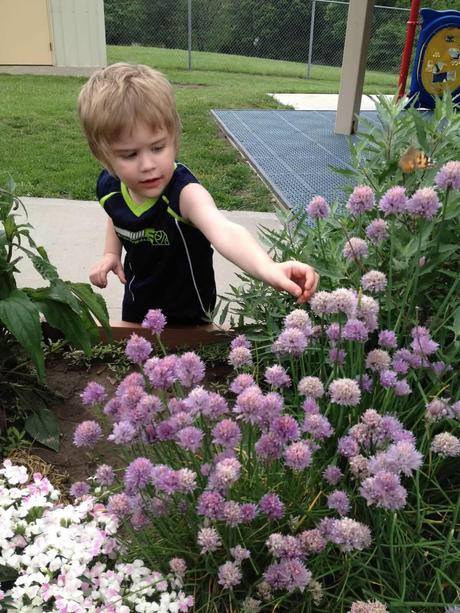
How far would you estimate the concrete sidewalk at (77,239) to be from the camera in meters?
3.34

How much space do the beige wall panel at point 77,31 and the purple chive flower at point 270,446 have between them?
498 inches

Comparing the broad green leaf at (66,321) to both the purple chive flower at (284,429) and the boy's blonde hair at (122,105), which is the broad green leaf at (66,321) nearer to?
the boy's blonde hair at (122,105)

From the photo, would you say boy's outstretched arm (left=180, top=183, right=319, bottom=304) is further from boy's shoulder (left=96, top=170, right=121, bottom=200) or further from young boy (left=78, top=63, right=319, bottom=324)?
boy's shoulder (left=96, top=170, right=121, bottom=200)

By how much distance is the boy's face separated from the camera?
6.35ft

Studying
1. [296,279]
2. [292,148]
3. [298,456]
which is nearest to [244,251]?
[296,279]

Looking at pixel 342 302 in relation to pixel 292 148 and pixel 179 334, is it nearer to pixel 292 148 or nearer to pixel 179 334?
pixel 179 334

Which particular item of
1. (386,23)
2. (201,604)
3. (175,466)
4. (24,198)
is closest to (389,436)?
(175,466)

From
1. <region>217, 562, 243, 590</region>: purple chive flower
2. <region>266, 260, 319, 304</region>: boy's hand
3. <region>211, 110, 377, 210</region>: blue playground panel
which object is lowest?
<region>211, 110, 377, 210</region>: blue playground panel

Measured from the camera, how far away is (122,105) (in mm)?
1903

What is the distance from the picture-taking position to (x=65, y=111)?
8367 mm

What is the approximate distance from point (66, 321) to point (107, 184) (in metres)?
0.84

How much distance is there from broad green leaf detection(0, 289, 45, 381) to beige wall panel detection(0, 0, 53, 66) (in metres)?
12.2

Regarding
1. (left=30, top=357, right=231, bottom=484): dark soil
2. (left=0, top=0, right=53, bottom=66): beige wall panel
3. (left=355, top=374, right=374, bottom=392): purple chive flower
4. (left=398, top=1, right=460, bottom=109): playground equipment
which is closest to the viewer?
(left=355, top=374, right=374, bottom=392): purple chive flower

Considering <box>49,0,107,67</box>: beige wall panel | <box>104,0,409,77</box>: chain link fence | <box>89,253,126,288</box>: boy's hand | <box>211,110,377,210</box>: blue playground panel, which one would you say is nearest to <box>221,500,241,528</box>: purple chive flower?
<box>89,253,126,288</box>: boy's hand
